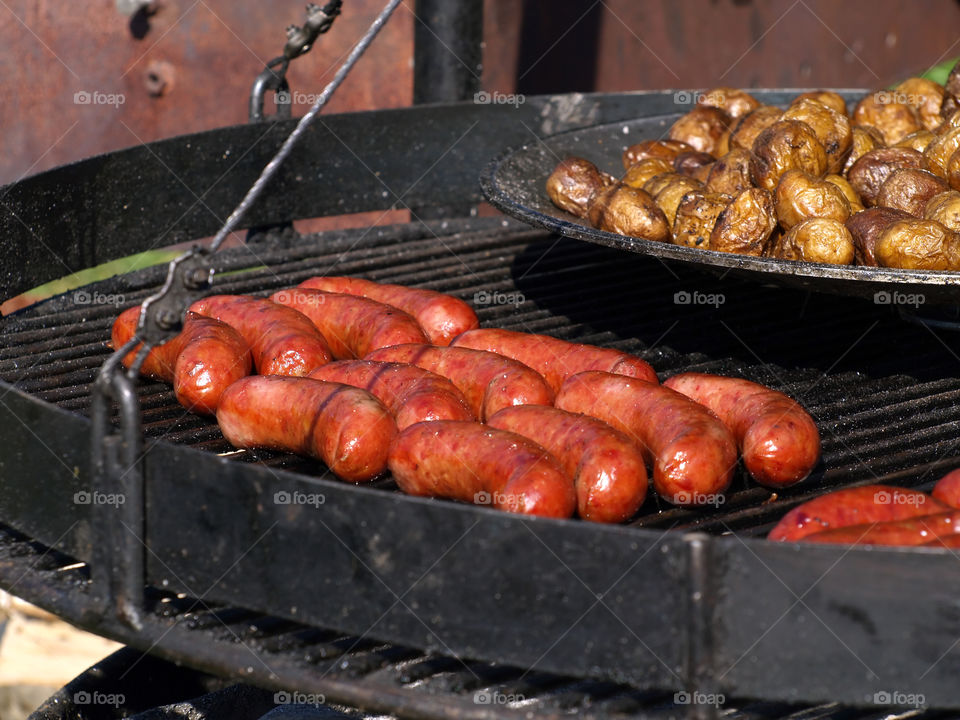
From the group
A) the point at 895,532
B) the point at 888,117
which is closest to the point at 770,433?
the point at 895,532

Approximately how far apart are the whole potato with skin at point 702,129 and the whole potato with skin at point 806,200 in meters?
0.78

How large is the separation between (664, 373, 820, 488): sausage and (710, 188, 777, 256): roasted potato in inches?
16.6

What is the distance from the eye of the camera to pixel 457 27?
4.89 meters

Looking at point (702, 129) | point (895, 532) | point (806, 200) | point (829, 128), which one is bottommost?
point (895, 532)

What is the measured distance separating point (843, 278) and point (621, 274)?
1.45 metres

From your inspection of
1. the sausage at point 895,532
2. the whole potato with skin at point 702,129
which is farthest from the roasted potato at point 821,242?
the whole potato with skin at point 702,129

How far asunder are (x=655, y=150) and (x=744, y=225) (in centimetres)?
85

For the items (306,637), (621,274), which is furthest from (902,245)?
(306,637)

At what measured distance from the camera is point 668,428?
2.55 metres

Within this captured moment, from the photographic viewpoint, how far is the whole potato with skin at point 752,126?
11.8 ft

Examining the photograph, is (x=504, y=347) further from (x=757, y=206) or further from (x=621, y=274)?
(x=621, y=274)

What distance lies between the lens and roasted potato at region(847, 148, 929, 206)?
3.28 m

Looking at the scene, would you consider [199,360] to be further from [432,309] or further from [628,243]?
[628,243]

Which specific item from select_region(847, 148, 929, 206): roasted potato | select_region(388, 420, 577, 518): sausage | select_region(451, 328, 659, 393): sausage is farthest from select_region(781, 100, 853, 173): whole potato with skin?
select_region(388, 420, 577, 518): sausage
